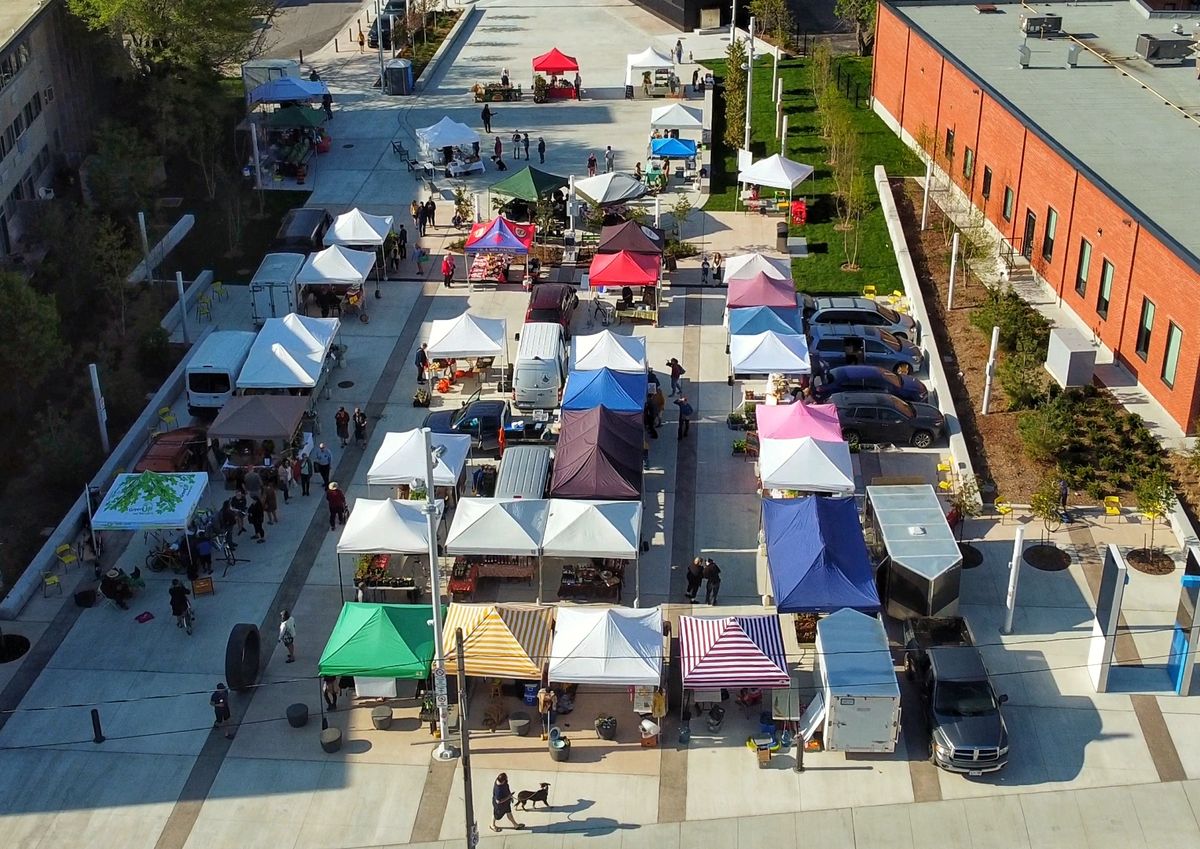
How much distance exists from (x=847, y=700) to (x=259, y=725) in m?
11.9

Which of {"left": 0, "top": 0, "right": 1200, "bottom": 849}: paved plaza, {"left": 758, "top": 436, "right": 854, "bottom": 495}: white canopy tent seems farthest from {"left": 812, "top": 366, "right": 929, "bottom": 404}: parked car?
{"left": 758, "top": 436, "right": 854, "bottom": 495}: white canopy tent

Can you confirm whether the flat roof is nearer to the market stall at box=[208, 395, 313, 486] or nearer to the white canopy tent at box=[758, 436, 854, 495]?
the white canopy tent at box=[758, 436, 854, 495]

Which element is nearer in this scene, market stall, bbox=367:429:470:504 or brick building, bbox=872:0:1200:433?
market stall, bbox=367:429:470:504

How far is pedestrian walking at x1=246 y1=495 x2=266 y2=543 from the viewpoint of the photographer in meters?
36.2

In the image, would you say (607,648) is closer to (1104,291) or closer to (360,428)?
(360,428)

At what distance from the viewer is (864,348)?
43781 mm

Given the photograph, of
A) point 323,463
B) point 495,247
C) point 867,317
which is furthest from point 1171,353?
point 323,463

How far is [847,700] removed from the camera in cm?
2878

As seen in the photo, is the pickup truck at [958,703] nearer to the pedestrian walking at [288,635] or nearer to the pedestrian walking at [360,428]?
the pedestrian walking at [288,635]

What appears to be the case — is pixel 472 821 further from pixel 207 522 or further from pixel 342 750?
pixel 207 522

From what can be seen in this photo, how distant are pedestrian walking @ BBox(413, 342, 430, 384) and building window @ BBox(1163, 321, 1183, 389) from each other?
807 inches

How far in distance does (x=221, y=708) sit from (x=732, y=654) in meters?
10.4

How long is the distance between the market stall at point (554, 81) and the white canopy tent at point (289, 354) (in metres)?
28.0

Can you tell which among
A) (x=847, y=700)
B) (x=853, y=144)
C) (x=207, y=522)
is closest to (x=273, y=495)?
(x=207, y=522)
